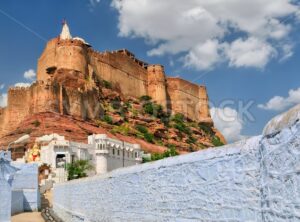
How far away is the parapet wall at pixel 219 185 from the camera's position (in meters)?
3.39

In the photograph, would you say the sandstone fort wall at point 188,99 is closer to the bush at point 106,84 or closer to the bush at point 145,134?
the bush at point 106,84

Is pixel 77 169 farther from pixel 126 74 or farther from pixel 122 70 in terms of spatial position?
pixel 126 74

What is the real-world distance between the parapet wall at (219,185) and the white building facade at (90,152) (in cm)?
2519

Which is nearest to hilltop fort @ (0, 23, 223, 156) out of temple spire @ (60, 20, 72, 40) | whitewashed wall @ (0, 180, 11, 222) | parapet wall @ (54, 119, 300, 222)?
temple spire @ (60, 20, 72, 40)

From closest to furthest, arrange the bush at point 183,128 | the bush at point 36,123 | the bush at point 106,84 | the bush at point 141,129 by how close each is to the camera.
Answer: the bush at point 36,123, the bush at point 141,129, the bush at point 106,84, the bush at point 183,128

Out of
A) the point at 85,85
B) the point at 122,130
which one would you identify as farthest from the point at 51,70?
the point at 122,130

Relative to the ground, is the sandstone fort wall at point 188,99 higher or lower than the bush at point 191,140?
higher

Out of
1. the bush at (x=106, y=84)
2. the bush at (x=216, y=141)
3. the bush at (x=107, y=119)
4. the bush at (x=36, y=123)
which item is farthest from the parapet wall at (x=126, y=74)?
the bush at (x=36, y=123)

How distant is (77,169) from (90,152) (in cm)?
600

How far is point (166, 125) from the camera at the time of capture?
6438 centimetres

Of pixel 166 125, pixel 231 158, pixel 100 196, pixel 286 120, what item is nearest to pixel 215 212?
pixel 231 158

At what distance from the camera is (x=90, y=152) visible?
36.4m

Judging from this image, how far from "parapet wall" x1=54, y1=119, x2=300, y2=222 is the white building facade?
82.6 feet

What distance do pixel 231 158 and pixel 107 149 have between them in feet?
109
